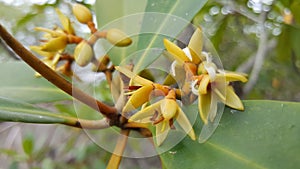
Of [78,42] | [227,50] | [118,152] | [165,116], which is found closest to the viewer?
[165,116]

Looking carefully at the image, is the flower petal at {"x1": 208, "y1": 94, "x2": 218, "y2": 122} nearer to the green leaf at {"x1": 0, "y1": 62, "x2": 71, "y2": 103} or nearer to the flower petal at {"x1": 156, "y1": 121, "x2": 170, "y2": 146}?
the flower petal at {"x1": 156, "y1": 121, "x2": 170, "y2": 146}

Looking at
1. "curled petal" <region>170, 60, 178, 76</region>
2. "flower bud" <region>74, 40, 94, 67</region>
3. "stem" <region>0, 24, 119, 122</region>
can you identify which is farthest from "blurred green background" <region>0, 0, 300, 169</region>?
"curled petal" <region>170, 60, 178, 76</region>

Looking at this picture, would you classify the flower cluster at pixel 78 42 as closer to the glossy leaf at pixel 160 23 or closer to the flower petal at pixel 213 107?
the glossy leaf at pixel 160 23

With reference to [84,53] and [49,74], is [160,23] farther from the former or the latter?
[49,74]

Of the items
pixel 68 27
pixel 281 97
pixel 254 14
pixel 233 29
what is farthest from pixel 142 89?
pixel 281 97

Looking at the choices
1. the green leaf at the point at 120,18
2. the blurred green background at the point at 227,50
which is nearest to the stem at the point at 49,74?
the green leaf at the point at 120,18

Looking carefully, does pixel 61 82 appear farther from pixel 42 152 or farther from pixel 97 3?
pixel 42 152

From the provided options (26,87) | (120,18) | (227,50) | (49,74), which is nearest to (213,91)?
(49,74)
